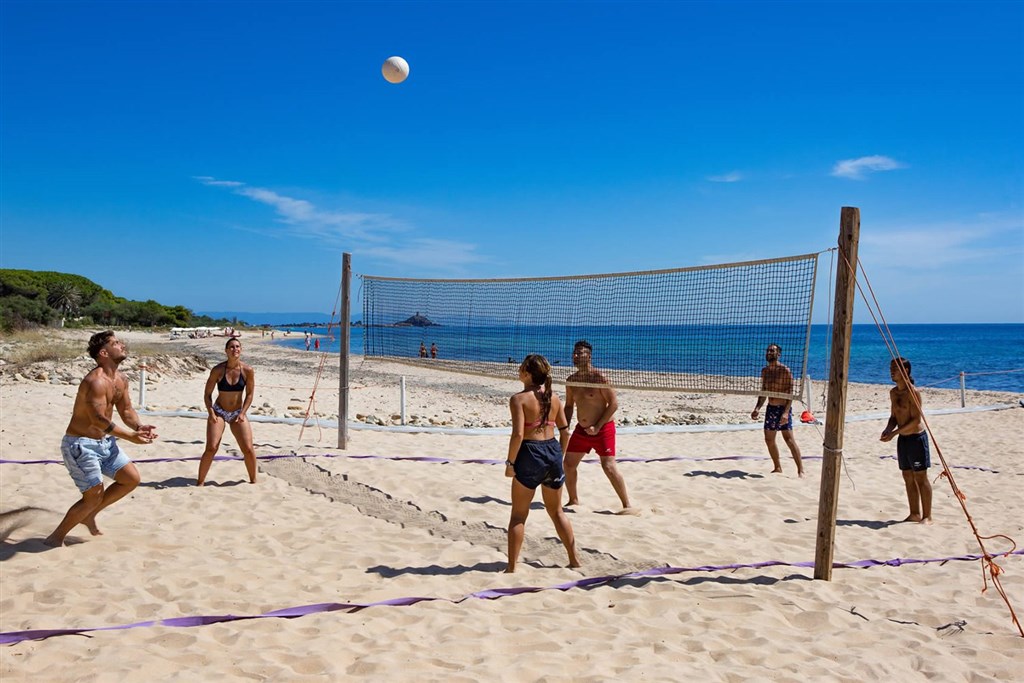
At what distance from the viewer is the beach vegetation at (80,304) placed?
44.6 meters

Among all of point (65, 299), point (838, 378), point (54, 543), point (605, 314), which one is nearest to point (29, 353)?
point (54, 543)

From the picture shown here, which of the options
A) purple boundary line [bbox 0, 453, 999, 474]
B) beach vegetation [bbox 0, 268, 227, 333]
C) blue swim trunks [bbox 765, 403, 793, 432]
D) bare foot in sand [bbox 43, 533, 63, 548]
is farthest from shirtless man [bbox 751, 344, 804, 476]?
beach vegetation [bbox 0, 268, 227, 333]

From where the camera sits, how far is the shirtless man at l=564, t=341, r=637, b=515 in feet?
20.1

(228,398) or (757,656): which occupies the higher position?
(228,398)

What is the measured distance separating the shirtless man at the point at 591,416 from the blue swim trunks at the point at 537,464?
1499 mm

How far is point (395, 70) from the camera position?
8484 millimetres

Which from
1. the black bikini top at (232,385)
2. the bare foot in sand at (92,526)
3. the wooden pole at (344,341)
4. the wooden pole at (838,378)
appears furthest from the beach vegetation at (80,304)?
the wooden pole at (838,378)

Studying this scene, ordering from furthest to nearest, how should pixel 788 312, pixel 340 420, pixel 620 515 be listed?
pixel 340 420
pixel 620 515
pixel 788 312

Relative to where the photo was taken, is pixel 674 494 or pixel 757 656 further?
pixel 674 494

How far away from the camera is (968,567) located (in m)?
5.03

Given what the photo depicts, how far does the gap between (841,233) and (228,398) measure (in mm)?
5495

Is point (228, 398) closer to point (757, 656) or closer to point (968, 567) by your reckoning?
point (757, 656)

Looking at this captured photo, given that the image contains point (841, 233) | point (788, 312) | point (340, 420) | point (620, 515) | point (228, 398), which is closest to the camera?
point (841, 233)

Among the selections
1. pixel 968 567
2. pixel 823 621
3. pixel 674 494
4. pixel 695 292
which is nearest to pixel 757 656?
pixel 823 621
